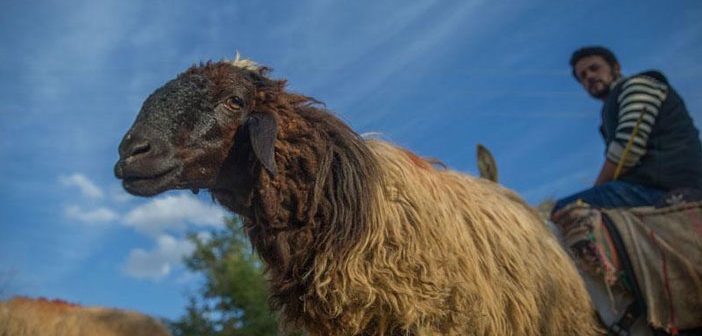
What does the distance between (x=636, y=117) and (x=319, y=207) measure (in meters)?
3.05

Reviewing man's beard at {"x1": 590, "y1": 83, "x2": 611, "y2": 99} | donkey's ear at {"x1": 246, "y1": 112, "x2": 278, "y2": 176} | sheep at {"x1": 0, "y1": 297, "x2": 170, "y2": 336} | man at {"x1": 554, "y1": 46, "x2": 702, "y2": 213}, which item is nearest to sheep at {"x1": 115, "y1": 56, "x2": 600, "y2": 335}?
donkey's ear at {"x1": 246, "y1": 112, "x2": 278, "y2": 176}

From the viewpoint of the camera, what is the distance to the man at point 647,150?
478 cm

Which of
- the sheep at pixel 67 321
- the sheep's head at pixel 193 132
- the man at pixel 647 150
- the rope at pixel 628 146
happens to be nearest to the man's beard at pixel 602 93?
the man at pixel 647 150

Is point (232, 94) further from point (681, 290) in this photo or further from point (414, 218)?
point (681, 290)

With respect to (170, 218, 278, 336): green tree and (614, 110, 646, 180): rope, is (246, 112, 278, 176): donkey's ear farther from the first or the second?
(170, 218, 278, 336): green tree

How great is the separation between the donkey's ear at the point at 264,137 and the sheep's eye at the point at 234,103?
10 cm

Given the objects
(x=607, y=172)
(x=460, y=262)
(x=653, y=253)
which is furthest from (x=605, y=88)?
(x=460, y=262)

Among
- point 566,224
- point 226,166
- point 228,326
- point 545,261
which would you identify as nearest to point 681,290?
point 566,224

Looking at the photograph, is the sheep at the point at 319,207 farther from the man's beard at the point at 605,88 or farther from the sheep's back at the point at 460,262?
the man's beard at the point at 605,88

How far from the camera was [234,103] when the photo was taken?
10.3 ft

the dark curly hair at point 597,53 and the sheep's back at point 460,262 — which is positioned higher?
the dark curly hair at point 597,53

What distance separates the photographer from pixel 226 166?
313 cm

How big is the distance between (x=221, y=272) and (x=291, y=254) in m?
18.4

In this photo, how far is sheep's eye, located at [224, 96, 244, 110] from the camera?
312 centimetres
